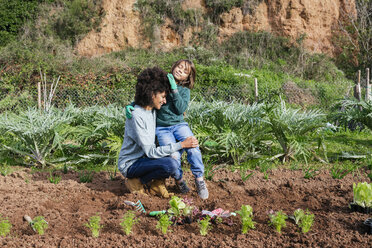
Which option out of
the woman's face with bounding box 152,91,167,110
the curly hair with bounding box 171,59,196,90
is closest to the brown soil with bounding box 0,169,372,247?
the woman's face with bounding box 152,91,167,110

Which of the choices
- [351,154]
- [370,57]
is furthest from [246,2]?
[351,154]

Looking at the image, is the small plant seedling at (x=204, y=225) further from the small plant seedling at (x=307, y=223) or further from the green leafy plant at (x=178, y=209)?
the small plant seedling at (x=307, y=223)

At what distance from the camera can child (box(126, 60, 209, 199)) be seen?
325 centimetres

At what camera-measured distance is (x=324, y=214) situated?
8.78 feet

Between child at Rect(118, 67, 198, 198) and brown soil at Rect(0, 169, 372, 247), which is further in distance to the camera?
child at Rect(118, 67, 198, 198)

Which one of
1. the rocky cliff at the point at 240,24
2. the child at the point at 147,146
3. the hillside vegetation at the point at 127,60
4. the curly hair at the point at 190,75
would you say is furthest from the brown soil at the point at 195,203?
the rocky cliff at the point at 240,24

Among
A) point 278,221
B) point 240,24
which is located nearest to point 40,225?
point 278,221

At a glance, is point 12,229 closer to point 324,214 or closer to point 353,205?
point 324,214

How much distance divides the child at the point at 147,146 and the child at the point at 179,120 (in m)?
0.14

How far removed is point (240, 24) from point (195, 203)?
16.0m

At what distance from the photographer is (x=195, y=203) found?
3.05 m

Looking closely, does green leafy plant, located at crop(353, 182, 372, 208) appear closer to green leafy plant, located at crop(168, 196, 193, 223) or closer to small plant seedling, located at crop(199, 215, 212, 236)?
small plant seedling, located at crop(199, 215, 212, 236)

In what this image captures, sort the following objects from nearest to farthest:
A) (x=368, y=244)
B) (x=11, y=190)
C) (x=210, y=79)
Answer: (x=368, y=244) < (x=11, y=190) < (x=210, y=79)

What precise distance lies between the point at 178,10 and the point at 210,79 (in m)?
6.28
